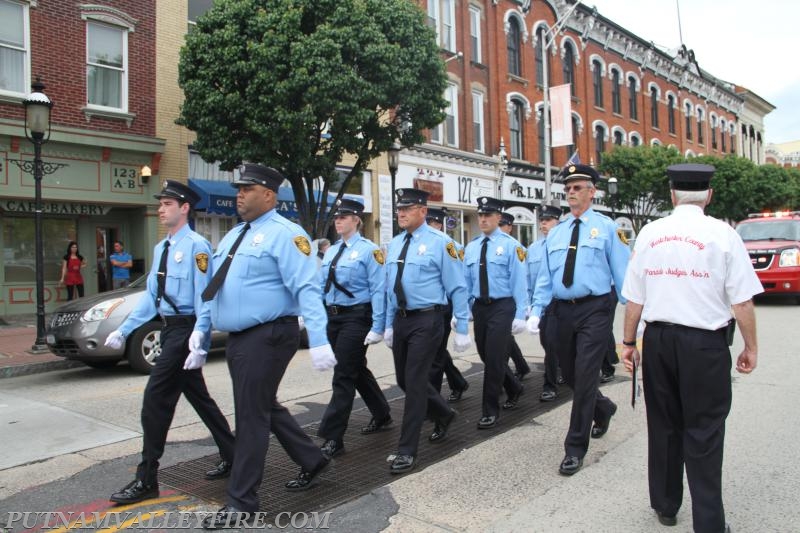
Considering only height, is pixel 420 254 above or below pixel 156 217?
below

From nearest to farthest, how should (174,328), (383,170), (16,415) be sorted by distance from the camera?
(174,328), (16,415), (383,170)

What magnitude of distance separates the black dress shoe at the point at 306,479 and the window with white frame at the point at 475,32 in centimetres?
2359

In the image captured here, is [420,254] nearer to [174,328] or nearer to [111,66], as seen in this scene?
[174,328]

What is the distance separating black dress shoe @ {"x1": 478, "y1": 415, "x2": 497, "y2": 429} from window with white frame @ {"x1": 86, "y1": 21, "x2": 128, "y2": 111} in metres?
12.8

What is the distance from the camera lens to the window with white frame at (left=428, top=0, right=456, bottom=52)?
2358 cm

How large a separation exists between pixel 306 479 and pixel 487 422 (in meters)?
1.93

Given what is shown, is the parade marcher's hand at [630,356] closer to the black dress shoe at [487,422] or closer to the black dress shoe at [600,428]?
the black dress shoe at [600,428]

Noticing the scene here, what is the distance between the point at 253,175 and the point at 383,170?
18057mm

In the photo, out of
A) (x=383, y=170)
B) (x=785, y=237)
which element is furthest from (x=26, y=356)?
(x=785, y=237)

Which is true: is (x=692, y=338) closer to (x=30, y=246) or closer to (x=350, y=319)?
(x=350, y=319)

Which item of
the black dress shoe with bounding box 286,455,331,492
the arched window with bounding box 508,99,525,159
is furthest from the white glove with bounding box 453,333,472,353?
the arched window with bounding box 508,99,525,159

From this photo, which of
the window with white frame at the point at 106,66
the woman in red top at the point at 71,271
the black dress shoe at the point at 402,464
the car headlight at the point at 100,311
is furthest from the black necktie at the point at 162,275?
the window with white frame at the point at 106,66

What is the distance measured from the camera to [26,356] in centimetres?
1004

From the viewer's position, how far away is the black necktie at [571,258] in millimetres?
4656
